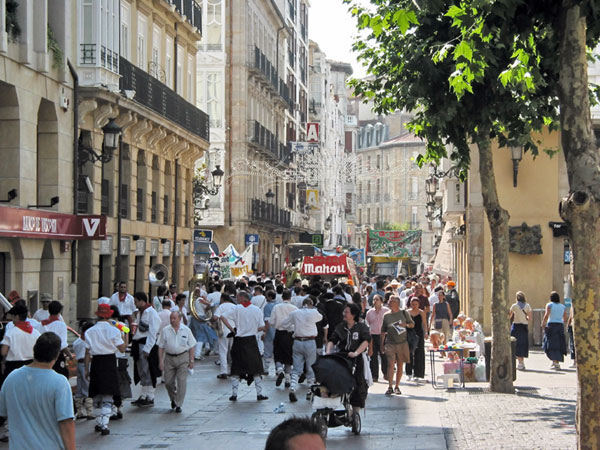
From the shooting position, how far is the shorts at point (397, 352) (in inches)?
751

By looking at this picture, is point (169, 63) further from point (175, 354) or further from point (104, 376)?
point (104, 376)

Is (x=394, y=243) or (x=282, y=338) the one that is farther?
(x=394, y=243)

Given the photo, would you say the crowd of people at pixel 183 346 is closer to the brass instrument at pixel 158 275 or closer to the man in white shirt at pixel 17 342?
the man in white shirt at pixel 17 342

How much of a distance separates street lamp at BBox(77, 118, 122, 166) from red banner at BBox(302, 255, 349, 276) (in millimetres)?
11273

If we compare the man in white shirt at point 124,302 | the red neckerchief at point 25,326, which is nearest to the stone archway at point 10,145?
the man in white shirt at point 124,302

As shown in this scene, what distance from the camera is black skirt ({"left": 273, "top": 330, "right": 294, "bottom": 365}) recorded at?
20.0 m

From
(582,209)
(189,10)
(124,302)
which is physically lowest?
(124,302)

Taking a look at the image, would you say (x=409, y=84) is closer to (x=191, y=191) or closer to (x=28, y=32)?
(x=28, y=32)

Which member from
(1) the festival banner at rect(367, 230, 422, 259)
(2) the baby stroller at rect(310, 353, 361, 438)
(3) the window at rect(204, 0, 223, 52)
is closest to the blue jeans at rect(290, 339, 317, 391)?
(2) the baby stroller at rect(310, 353, 361, 438)

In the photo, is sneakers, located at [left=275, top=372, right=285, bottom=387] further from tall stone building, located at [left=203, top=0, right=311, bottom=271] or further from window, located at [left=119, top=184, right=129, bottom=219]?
tall stone building, located at [left=203, top=0, right=311, bottom=271]

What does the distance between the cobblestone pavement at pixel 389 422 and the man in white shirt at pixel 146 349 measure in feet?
1.05

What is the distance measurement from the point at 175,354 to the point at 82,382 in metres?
1.45

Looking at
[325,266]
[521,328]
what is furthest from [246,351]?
[325,266]

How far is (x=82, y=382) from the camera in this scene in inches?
610
